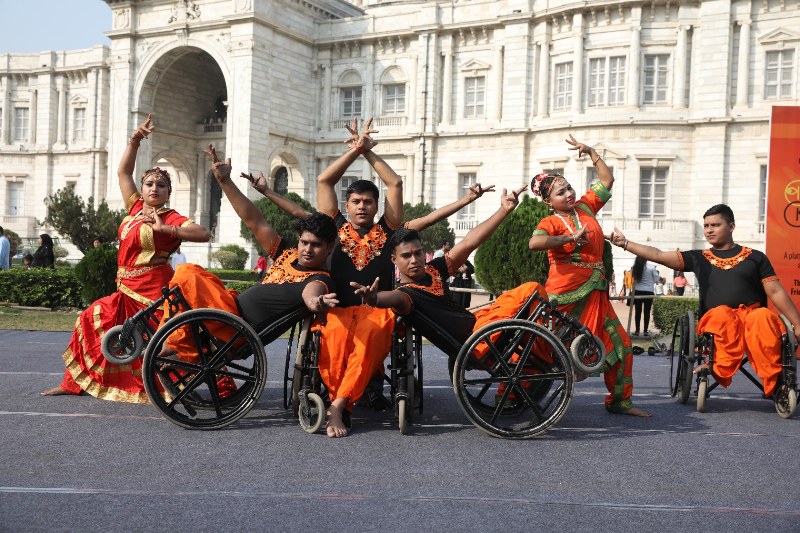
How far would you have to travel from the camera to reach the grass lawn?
39.9ft

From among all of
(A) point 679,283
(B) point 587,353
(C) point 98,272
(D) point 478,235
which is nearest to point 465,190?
(A) point 679,283

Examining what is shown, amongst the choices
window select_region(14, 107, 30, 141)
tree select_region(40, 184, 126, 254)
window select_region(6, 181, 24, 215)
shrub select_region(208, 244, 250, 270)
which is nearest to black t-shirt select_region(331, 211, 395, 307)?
tree select_region(40, 184, 126, 254)

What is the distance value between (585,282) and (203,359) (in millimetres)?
2804

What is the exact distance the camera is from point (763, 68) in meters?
26.2

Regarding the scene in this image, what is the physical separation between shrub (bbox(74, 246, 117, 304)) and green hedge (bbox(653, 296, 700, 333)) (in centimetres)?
939

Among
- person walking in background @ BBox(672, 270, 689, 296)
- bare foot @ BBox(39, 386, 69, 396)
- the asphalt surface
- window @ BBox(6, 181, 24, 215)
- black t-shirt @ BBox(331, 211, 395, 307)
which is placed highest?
window @ BBox(6, 181, 24, 215)

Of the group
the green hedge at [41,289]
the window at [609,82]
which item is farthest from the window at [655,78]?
the green hedge at [41,289]

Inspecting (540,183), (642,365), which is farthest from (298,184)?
(540,183)

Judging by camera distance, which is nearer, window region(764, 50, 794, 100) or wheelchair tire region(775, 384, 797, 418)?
wheelchair tire region(775, 384, 797, 418)

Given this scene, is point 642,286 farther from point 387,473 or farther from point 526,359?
point 387,473

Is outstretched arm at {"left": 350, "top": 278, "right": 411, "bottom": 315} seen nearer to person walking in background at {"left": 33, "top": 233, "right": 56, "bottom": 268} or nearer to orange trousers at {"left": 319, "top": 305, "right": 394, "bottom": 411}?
orange trousers at {"left": 319, "top": 305, "right": 394, "bottom": 411}

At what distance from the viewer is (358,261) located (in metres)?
5.39

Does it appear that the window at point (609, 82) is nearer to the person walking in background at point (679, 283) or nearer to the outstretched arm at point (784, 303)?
the person walking in background at point (679, 283)

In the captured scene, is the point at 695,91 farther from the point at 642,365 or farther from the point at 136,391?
the point at 136,391
